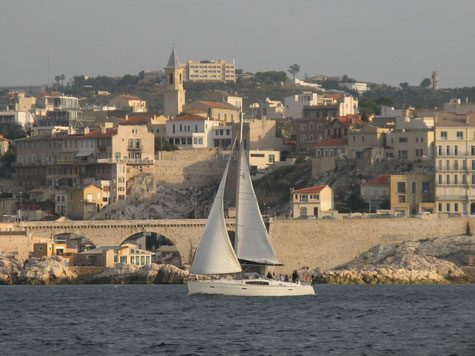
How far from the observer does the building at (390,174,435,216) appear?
105m

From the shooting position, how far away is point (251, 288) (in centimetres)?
7262

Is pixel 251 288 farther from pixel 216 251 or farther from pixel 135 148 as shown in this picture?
pixel 135 148

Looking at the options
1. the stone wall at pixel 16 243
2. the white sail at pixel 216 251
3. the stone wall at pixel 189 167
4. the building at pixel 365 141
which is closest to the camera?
the white sail at pixel 216 251

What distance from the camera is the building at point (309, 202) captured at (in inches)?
4094

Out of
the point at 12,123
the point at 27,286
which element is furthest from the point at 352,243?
the point at 12,123

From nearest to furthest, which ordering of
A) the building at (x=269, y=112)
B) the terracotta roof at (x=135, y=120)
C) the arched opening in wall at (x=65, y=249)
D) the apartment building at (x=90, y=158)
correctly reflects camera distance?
the arched opening in wall at (x=65, y=249) < the apartment building at (x=90, y=158) < the terracotta roof at (x=135, y=120) < the building at (x=269, y=112)

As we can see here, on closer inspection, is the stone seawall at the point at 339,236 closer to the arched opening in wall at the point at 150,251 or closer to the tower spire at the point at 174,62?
the arched opening in wall at the point at 150,251

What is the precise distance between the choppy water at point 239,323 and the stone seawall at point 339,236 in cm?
1495

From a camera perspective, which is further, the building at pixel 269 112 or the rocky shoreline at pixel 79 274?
the building at pixel 269 112

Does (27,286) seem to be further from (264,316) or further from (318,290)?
(264,316)

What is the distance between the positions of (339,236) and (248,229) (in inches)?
1002

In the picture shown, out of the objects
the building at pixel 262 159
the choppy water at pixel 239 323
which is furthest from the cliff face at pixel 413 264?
the building at pixel 262 159

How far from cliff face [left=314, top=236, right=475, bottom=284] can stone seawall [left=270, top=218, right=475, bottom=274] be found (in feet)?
2.72

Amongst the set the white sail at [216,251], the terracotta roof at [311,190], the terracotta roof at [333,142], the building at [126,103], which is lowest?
the white sail at [216,251]
